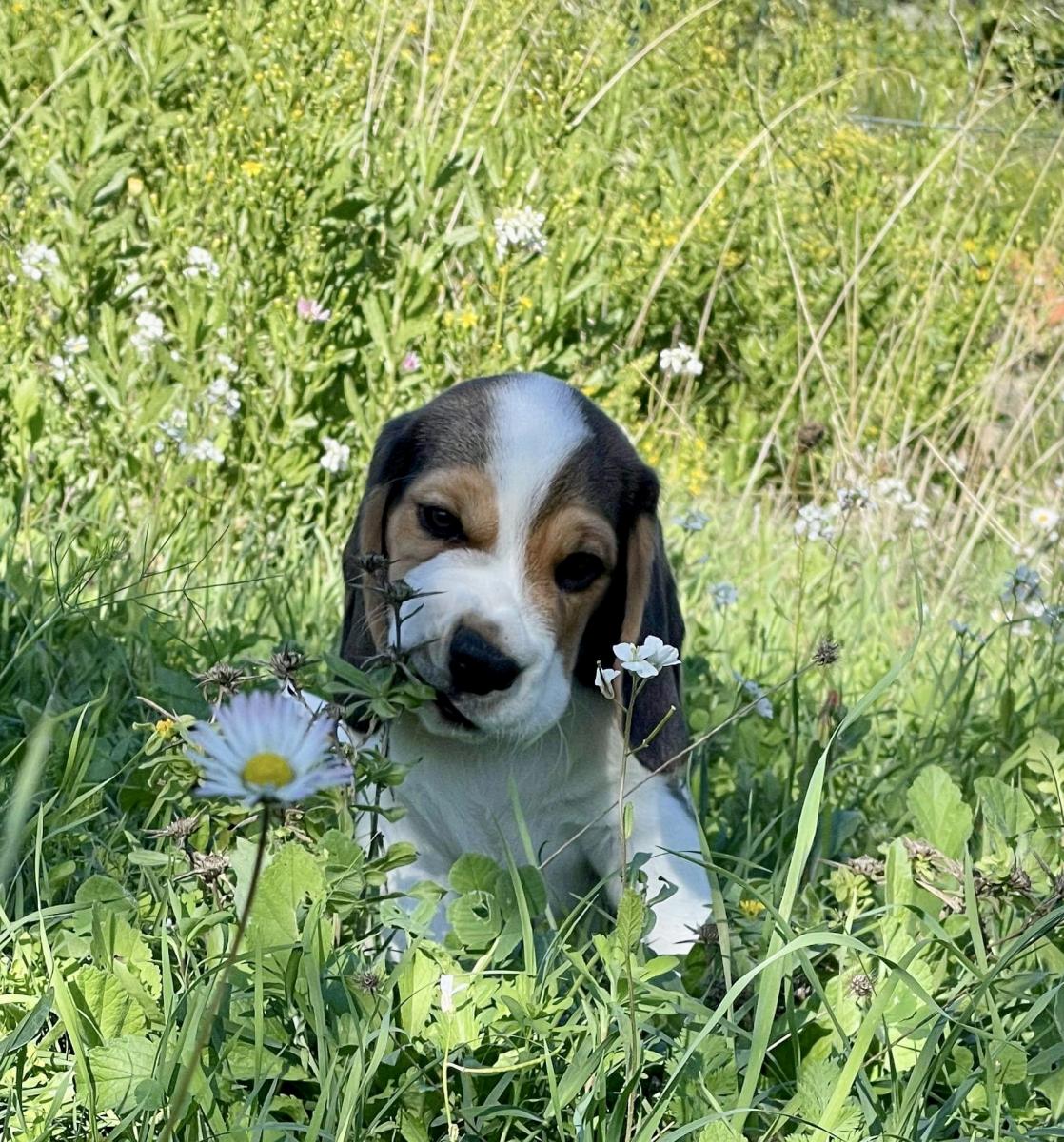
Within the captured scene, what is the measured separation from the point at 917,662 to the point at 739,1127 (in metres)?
3.34

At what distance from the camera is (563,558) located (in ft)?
10.1

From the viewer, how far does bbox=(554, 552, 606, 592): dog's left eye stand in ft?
10.1

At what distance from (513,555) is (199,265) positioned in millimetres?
2426

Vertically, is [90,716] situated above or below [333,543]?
above

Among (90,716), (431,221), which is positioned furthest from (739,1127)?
(431,221)

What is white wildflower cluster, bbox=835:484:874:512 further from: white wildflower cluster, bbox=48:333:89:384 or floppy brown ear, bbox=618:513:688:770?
white wildflower cluster, bbox=48:333:89:384

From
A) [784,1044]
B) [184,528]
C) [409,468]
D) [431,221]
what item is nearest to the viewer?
[784,1044]

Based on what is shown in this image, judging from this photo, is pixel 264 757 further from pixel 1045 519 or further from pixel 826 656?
pixel 1045 519

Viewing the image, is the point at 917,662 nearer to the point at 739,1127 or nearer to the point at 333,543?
the point at 333,543

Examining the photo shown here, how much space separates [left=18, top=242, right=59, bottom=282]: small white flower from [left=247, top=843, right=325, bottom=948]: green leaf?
126 inches

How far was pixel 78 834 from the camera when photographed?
2576 mm

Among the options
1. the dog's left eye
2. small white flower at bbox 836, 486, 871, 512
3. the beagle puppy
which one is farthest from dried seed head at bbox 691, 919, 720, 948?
small white flower at bbox 836, 486, 871, 512

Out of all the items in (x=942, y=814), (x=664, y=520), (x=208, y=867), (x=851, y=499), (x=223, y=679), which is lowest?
(x=664, y=520)

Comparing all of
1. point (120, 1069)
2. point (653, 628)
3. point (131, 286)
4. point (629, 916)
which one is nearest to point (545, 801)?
point (653, 628)
